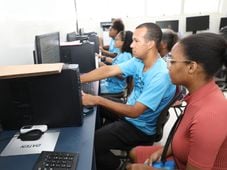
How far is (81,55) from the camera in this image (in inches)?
102

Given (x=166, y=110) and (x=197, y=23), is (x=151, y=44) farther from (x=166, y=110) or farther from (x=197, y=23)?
(x=197, y=23)

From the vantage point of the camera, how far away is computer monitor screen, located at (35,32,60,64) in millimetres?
1504

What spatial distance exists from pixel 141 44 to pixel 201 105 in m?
0.85

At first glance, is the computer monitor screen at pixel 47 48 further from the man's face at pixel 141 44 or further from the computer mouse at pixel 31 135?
Answer: the man's face at pixel 141 44

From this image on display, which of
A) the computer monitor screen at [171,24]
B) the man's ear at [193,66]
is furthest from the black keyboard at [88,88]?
the computer monitor screen at [171,24]

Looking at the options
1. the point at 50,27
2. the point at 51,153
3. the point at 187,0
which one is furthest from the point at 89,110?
the point at 187,0

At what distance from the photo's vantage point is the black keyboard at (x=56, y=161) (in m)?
0.95

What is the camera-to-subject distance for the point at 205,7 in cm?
589

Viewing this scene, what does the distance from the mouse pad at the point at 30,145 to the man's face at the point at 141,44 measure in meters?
0.86

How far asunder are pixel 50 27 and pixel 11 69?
1.82 m

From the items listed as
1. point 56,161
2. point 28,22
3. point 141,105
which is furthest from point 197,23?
point 56,161

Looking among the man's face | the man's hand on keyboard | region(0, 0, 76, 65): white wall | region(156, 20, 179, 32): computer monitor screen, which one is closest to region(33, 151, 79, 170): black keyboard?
the man's hand on keyboard

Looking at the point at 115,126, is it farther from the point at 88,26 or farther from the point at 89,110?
the point at 88,26

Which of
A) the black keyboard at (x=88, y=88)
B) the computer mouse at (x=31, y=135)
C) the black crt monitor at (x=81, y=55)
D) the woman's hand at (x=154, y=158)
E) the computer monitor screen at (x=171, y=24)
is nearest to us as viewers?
the computer mouse at (x=31, y=135)
